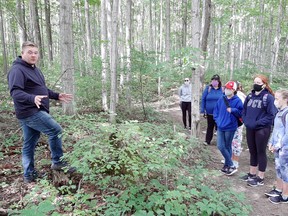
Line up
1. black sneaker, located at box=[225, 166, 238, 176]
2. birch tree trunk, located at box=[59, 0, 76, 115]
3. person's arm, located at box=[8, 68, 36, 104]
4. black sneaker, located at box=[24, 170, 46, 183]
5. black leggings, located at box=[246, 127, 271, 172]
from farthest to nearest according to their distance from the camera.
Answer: black sneaker, located at box=[225, 166, 238, 176] < birch tree trunk, located at box=[59, 0, 76, 115] < black leggings, located at box=[246, 127, 271, 172] < black sneaker, located at box=[24, 170, 46, 183] < person's arm, located at box=[8, 68, 36, 104]

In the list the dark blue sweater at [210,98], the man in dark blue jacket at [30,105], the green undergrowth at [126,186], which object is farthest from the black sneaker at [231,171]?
the man in dark blue jacket at [30,105]

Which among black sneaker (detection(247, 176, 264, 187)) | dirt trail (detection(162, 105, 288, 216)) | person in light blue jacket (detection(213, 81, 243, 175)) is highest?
person in light blue jacket (detection(213, 81, 243, 175))

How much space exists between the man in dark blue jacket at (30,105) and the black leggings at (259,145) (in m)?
3.48

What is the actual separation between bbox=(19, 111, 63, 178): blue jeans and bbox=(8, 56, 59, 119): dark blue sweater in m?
0.11

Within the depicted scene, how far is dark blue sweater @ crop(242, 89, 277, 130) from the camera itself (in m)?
4.19

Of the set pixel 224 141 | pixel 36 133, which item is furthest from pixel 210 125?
pixel 36 133

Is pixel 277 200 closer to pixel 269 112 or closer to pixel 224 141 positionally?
pixel 224 141

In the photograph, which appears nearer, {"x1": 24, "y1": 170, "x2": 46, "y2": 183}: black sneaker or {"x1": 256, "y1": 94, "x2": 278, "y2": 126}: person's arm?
{"x1": 24, "y1": 170, "x2": 46, "y2": 183}: black sneaker

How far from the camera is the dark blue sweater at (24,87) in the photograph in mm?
3016

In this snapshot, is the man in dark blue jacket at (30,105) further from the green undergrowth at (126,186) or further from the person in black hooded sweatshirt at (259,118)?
the person in black hooded sweatshirt at (259,118)

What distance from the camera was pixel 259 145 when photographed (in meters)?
4.41

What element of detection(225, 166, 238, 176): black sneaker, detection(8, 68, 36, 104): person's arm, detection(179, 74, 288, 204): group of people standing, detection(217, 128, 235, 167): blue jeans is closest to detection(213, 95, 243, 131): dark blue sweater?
detection(179, 74, 288, 204): group of people standing

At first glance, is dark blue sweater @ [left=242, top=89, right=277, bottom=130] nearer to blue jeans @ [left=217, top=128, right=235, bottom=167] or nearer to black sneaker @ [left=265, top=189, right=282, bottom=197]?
blue jeans @ [left=217, top=128, right=235, bottom=167]

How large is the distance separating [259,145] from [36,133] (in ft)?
12.9
